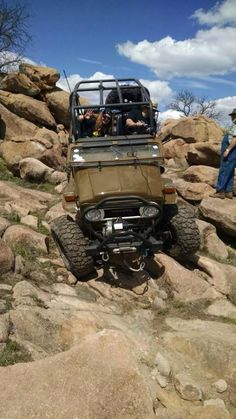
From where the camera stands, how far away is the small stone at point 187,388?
4.70 meters

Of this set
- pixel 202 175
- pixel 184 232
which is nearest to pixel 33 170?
pixel 202 175

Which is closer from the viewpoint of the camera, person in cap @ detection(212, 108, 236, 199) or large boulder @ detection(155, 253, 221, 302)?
large boulder @ detection(155, 253, 221, 302)

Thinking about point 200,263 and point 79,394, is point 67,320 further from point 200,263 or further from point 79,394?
point 200,263

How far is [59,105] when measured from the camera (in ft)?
61.0

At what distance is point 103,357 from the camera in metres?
4.54

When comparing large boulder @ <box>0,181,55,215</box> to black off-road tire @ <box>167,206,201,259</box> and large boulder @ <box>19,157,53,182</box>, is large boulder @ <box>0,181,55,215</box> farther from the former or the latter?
black off-road tire @ <box>167,206,201,259</box>

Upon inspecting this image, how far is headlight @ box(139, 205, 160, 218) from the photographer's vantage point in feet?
22.7

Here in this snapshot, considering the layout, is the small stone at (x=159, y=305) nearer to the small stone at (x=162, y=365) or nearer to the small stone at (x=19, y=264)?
the small stone at (x=162, y=365)

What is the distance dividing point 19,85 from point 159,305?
13438mm

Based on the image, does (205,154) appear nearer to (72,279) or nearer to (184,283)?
(184,283)

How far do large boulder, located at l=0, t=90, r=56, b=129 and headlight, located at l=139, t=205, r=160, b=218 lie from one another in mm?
11613

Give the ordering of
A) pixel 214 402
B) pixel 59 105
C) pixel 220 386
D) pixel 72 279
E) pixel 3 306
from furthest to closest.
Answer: pixel 59 105 < pixel 72 279 < pixel 3 306 < pixel 220 386 < pixel 214 402

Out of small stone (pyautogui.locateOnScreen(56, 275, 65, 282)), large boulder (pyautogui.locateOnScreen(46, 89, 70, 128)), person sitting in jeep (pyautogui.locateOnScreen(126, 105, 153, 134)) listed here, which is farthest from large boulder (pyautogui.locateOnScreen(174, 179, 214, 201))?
large boulder (pyautogui.locateOnScreen(46, 89, 70, 128))

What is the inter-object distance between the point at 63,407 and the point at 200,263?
4550 millimetres
